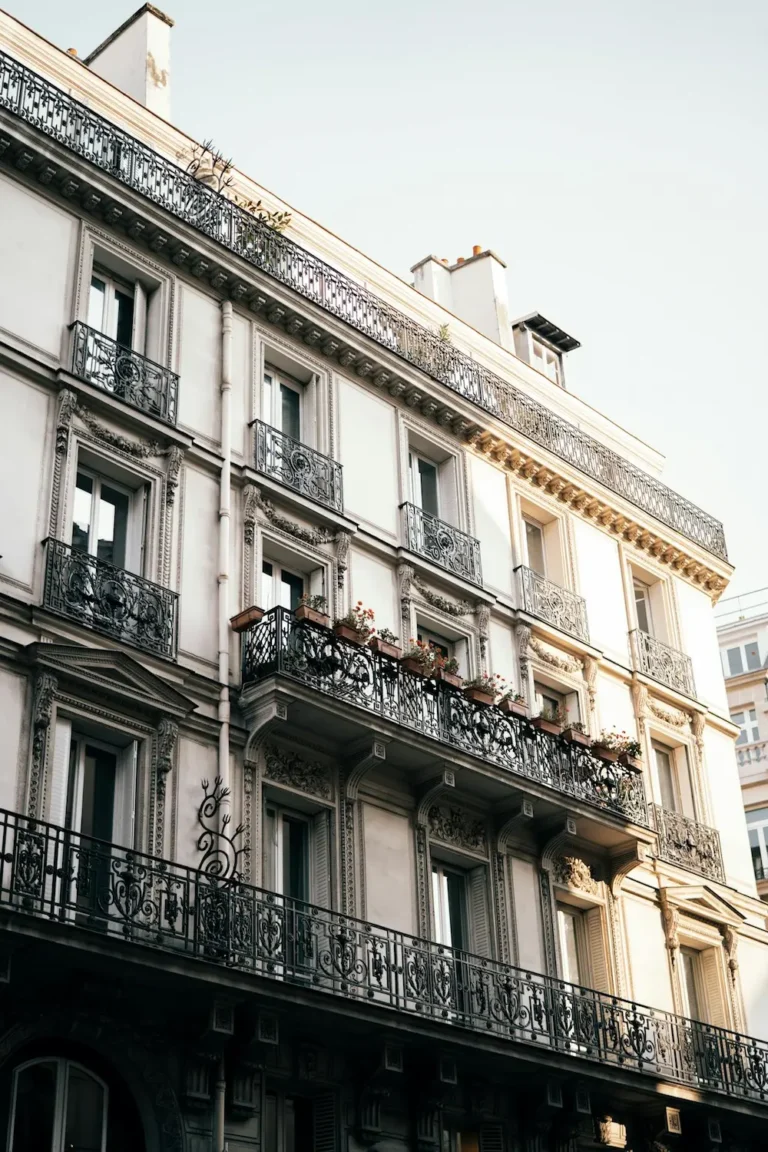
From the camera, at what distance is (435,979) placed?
66.3 ft

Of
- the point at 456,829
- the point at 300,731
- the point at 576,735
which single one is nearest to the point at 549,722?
the point at 576,735

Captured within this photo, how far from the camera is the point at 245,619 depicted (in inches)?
819

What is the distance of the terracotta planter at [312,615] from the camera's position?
20891 mm

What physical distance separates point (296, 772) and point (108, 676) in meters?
3.08

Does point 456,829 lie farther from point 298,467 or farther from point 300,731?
point 298,467

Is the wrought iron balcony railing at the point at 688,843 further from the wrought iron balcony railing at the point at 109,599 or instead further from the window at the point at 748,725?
the window at the point at 748,725

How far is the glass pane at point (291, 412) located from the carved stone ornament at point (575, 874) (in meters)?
7.38

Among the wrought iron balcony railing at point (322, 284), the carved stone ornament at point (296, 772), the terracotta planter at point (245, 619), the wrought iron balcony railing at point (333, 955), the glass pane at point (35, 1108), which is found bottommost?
the glass pane at point (35, 1108)

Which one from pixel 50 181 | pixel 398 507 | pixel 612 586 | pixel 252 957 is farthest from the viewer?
pixel 612 586

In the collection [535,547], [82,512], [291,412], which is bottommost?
[82,512]

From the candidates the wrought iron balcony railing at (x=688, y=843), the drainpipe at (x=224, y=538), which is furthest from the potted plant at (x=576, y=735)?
the drainpipe at (x=224, y=538)

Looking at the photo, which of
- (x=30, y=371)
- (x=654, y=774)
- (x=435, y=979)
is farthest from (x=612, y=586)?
(x=30, y=371)

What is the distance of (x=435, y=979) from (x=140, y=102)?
1504cm

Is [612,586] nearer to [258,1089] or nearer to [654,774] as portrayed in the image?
[654,774]
